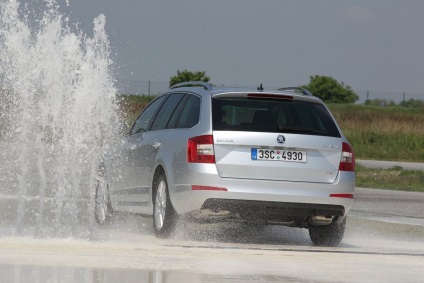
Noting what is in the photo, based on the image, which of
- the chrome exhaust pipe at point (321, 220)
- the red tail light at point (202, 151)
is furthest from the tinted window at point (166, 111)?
the chrome exhaust pipe at point (321, 220)

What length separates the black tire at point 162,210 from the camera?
13.5 meters

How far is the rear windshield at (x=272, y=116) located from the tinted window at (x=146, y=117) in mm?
1941

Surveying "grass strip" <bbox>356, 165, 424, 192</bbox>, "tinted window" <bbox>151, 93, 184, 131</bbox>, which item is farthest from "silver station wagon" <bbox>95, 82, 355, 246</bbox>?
"grass strip" <bbox>356, 165, 424, 192</bbox>

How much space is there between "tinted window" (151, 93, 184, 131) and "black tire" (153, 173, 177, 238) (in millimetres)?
824

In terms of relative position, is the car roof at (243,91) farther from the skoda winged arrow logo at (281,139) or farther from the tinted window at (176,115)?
the skoda winged arrow logo at (281,139)

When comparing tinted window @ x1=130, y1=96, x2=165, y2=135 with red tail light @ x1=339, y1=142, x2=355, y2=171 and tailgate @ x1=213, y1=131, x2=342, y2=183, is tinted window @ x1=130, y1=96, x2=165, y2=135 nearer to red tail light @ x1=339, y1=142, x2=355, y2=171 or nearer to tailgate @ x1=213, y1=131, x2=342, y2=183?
tailgate @ x1=213, y1=131, x2=342, y2=183

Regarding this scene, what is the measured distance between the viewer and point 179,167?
13312mm

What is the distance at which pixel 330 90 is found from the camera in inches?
3777

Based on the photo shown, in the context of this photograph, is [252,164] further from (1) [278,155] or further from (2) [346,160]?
(2) [346,160]

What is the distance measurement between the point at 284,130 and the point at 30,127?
125 inches

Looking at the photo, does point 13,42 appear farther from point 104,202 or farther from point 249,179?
point 249,179

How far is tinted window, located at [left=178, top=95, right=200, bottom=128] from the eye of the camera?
13.6 m

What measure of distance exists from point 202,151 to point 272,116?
3.33 ft

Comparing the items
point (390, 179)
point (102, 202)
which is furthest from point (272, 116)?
point (390, 179)
